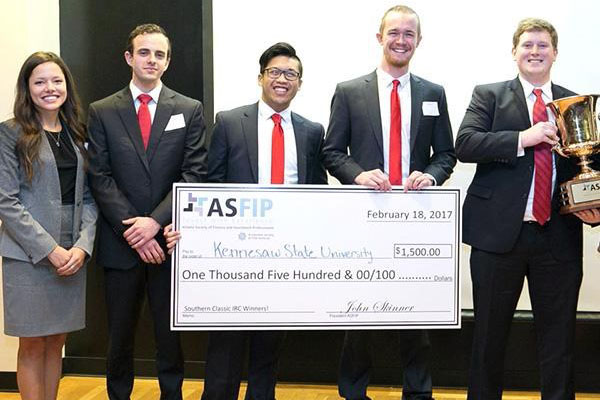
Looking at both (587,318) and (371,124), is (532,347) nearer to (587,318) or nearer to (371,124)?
(587,318)

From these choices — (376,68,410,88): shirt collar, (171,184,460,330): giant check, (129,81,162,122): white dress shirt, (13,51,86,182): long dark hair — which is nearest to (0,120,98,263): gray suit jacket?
(13,51,86,182): long dark hair

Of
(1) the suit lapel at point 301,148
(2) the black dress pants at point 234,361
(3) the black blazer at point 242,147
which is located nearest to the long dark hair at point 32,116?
(3) the black blazer at point 242,147

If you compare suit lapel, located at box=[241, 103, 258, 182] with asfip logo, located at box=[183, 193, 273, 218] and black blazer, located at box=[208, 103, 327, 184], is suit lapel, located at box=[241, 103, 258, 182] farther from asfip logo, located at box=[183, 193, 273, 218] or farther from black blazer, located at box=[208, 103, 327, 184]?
asfip logo, located at box=[183, 193, 273, 218]

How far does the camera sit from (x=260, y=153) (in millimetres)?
3264

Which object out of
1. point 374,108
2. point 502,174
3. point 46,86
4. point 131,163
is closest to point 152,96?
point 131,163

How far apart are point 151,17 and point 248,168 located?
1.54 meters

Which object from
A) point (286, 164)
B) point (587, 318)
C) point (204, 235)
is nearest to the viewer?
point (204, 235)

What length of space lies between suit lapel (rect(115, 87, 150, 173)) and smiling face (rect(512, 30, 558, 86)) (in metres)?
1.78

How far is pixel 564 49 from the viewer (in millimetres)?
4137

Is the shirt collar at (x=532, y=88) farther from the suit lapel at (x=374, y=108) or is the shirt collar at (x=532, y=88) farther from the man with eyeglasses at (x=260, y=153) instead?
the man with eyeglasses at (x=260, y=153)

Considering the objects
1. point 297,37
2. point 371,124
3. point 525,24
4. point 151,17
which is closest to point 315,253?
point 371,124

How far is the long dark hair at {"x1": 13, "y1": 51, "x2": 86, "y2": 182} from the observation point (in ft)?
10.1

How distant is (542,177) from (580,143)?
234 millimetres

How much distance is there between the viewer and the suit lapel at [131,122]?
10.8ft
